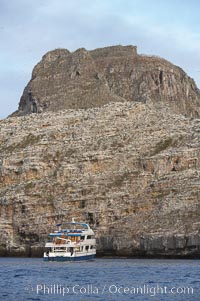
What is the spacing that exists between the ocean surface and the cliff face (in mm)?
16155

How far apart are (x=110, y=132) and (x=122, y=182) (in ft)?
59.5

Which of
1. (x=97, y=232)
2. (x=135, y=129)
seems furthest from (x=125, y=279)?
(x=135, y=129)

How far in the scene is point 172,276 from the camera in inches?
3969

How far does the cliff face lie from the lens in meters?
146

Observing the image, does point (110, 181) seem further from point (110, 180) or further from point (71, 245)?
point (71, 245)

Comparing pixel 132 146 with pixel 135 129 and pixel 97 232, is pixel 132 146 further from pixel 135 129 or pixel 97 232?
pixel 97 232

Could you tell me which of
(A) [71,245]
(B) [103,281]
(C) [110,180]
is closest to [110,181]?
(C) [110,180]

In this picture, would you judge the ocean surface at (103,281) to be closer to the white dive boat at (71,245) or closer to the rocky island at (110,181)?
the white dive boat at (71,245)

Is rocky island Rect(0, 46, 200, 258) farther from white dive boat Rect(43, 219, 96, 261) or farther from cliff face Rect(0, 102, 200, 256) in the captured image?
white dive boat Rect(43, 219, 96, 261)

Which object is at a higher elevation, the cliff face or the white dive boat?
the cliff face

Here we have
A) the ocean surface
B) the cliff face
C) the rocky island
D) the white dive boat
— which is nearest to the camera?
the ocean surface

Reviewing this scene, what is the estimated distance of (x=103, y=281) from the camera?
95812 millimetres

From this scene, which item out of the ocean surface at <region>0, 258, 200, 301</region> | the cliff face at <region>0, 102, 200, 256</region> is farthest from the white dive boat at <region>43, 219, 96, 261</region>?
the ocean surface at <region>0, 258, 200, 301</region>

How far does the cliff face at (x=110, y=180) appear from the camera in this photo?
14550 centimetres
